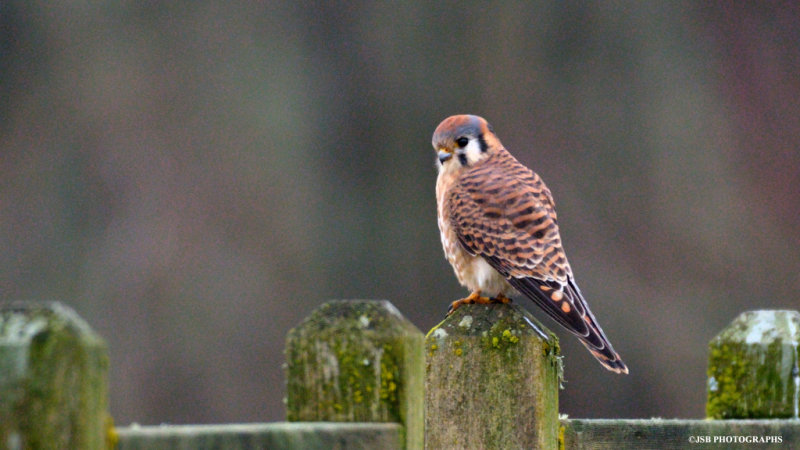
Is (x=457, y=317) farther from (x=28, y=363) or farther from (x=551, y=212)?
(x=551, y=212)

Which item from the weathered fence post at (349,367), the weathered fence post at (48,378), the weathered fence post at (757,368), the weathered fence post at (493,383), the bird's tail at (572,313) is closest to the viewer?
the weathered fence post at (48,378)

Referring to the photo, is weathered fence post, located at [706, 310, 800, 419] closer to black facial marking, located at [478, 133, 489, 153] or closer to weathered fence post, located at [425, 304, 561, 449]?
weathered fence post, located at [425, 304, 561, 449]

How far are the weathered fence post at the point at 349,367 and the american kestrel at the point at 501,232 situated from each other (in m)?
1.35

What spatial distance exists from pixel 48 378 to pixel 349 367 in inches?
18.9

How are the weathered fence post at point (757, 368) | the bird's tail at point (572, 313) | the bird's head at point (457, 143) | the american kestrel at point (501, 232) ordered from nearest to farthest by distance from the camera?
the weathered fence post at point (757, 368)
the bird's tail at point (572, 313)
the american kestrel at point (501, 232)
the bird's head at point (457, 143)

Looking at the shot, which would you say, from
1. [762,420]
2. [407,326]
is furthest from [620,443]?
[407,326]

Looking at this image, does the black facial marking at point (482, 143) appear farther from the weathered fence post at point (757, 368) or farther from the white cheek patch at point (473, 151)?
the weathered fence post at point (757, 368)

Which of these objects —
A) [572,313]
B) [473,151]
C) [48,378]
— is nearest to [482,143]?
[473,151]

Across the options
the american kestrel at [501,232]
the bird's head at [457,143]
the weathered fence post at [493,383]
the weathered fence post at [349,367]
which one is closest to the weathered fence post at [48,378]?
the weathered fence post at [349,367]

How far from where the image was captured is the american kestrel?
3.13 m

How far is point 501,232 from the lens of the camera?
3.34 m

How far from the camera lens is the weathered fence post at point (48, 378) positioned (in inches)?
47.1

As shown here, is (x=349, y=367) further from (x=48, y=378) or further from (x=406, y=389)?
(x=48, y=378)

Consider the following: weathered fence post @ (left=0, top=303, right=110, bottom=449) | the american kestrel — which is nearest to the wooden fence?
weathered fence post @ (left=0, top=303, right=110, bottom=449)
